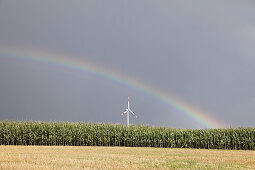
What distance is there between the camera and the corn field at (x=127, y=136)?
979 inches

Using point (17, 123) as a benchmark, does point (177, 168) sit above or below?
below

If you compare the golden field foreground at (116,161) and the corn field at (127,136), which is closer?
the golden field foreground at (116,161)

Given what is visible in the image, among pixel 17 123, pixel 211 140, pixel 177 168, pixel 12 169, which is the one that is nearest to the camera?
pixel 12 169

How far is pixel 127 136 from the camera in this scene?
82.8ft

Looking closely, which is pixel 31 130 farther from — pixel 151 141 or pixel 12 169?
Result: pixel 12 169

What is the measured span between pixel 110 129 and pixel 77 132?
9.05 ft

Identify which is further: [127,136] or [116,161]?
[127,136]

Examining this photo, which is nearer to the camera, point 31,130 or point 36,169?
point 36,169

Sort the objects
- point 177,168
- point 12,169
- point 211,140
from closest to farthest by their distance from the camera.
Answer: point 12,169, point 177,168, point 211,140

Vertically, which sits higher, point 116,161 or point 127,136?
→ point 127,136

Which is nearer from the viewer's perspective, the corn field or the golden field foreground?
the golden field foreground

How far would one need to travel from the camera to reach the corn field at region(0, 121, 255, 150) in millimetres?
24875

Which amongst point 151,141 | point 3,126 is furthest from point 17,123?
point 151,141

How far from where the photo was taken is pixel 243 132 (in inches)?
990
